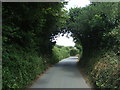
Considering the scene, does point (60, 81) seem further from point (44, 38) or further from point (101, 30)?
point (44, 38)

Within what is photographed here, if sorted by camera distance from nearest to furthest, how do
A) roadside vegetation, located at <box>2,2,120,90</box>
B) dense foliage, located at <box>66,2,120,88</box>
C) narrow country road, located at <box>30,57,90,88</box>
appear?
roadside vegetation, located at <box>2,2,120,90</box>, narrow country road, located at <box>30,57,90,88</box>, dense foliage, located at <box>66,2,120,88</box>

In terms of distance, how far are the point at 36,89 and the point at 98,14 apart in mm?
7797

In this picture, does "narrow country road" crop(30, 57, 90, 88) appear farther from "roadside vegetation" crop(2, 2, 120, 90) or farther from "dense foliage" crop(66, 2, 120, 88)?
"dense foliage" crop(66, 2, 120, 88)

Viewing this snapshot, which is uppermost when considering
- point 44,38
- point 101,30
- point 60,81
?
point 101,30

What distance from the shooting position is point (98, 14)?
37.7ft

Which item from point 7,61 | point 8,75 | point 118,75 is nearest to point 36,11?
point 7,61

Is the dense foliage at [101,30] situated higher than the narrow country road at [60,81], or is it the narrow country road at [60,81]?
the dense foliage at [101,30]

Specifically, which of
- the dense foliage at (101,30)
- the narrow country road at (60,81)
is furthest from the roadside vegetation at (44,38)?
the narrow country road at (60,81)

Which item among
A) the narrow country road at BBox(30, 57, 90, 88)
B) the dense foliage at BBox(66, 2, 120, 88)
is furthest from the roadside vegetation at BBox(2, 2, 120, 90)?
the narrow country road at BBox(30, 57, 90, 88)

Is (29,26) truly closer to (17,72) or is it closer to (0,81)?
(17,72)

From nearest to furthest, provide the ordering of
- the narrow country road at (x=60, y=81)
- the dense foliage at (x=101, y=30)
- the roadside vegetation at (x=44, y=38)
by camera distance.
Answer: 1. the roadside vegetation at (x=44, y=38)
2. the narrow country road at (x=60, y=81)
3. the dense foliage at (x=101, y=30)

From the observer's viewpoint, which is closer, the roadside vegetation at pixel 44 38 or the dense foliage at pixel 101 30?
the roadside vegetation at pixel 44 38

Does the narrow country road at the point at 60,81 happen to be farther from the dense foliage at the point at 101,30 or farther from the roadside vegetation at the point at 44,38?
the dense foliage at the point at 101,30

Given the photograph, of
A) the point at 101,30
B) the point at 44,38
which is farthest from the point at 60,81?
the point at 44,38
